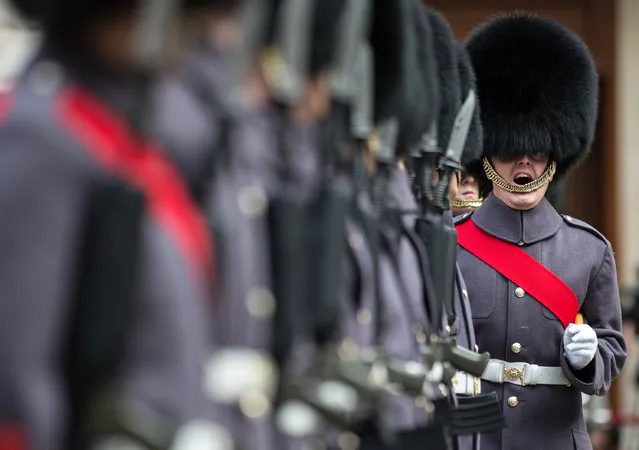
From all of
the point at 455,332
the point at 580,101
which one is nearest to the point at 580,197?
the point at 580,101

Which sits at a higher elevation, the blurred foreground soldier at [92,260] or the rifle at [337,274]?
the blurred foreground soldier at [92,260]

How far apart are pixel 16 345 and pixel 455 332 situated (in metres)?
2.58

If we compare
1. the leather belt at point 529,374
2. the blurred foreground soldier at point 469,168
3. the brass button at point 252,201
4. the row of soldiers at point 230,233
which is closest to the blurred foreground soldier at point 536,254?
the leather belt at point 529,374

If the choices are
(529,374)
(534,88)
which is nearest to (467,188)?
(534,88)

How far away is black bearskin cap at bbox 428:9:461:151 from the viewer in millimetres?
4746

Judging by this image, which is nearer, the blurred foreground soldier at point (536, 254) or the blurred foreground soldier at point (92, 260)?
the blurred foreground soldier at point (92, 260)

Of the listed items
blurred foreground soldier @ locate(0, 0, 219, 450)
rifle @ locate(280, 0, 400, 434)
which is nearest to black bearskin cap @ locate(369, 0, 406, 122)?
rifle @ locate(280, 0, 400, 434)

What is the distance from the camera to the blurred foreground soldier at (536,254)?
18.0 ft

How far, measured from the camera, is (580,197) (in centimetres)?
1215

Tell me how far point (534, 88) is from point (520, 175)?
0.40 meters

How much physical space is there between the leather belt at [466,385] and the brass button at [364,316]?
5.33 ft

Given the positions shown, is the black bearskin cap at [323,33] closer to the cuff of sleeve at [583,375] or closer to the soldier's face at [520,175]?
the cuff of sleeve at [583,375]

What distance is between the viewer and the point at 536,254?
5.72 m

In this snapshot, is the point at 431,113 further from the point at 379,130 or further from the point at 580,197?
the point at 580,197
